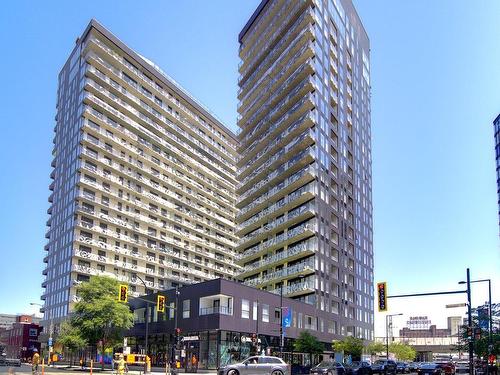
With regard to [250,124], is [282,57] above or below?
above

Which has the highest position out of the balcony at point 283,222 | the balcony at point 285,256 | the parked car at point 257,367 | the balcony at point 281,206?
the balcony at point 281,206

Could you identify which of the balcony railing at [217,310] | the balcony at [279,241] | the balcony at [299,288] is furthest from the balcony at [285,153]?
the balcony railing at [217,310]

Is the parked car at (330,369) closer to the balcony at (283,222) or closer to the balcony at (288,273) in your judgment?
the balcony at (288,273)

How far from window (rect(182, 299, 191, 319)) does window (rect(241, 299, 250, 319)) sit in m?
6.56

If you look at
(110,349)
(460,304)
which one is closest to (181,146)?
(110,349)

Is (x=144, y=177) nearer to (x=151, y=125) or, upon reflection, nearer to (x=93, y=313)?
(x=151, y=125)

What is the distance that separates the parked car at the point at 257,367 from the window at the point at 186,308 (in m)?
28.7

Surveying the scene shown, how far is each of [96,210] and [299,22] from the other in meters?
50.6

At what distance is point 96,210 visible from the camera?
4050 inches

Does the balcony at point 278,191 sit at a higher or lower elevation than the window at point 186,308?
higher

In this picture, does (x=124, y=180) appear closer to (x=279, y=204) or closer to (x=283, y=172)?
(x=279, y=204)

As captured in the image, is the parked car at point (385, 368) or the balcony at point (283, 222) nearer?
the parked car at point (385, 368)

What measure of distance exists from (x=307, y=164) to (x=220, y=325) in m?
39.0

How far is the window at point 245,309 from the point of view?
64.0m
